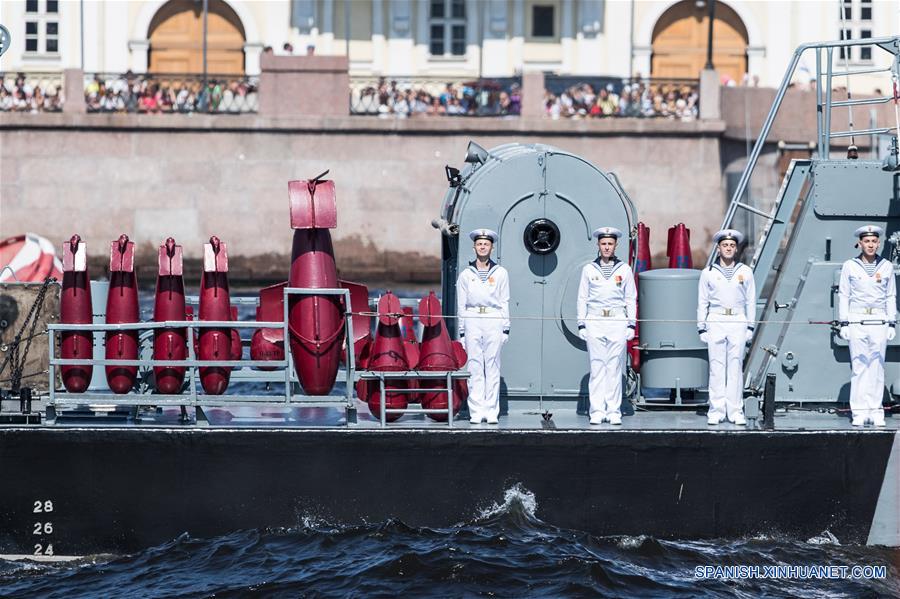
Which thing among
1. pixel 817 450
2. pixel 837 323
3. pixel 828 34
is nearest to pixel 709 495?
pixel 817 450

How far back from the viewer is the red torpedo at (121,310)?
44.8 feet

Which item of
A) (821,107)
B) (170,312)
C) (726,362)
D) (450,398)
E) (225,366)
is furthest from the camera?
(821,107)

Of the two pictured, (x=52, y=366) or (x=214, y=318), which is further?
(x=214, y=318)

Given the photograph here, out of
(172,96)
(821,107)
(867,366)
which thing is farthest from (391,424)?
(172,96)

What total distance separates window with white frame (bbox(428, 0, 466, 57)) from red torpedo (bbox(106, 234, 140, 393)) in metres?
33.0

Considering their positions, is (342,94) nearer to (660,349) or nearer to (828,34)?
(828,34)

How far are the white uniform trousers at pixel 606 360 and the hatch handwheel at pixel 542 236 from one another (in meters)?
0.85

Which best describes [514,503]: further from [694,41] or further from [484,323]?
[694,41]

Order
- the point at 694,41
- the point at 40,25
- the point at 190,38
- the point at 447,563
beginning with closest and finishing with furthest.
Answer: the point at 447,563
the point at 40,25
the point at 190,38
the point at 694,41

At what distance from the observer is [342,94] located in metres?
38.1

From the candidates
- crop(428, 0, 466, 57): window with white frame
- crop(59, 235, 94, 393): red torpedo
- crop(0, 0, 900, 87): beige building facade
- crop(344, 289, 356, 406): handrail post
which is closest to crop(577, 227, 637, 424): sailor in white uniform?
crop(344, 289, 356, 406): handrail post

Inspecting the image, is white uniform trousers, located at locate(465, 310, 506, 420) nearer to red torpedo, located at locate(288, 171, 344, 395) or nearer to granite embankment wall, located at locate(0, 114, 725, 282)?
red torpedo, located at locate(288, 171, 344, 395)

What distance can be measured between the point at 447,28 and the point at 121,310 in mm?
33478

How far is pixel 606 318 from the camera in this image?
13.8 metres
